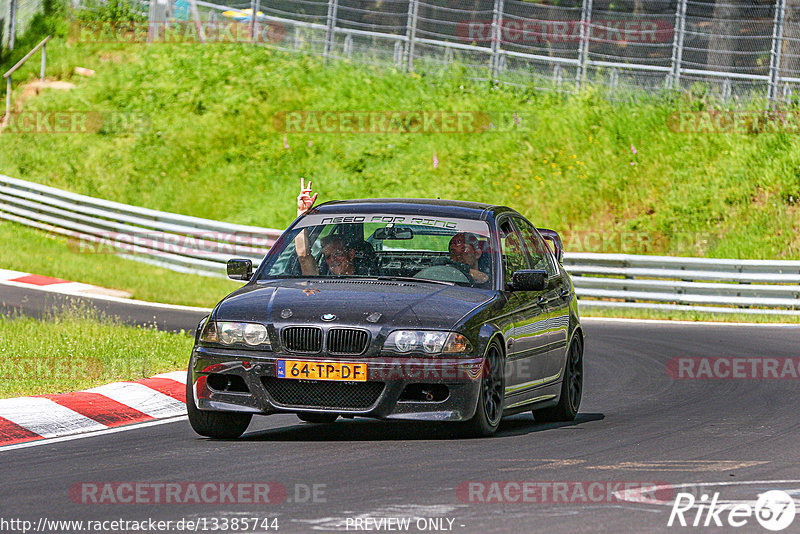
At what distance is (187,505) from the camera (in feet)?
21.2

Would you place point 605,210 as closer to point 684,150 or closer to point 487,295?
point 684,150

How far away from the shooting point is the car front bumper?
323 inches

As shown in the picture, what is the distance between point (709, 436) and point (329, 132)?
2466 centimetres

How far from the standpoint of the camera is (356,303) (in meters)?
8.48

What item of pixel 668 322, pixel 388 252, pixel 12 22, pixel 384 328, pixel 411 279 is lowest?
pixel 668 322

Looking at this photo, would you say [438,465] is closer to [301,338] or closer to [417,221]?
[301,338]

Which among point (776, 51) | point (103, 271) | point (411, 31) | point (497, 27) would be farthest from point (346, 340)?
point (411, 31)

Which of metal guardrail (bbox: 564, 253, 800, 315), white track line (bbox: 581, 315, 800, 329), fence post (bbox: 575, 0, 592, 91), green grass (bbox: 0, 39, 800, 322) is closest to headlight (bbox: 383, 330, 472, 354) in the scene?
white track line (bbox: 581, 315, 800, 329)

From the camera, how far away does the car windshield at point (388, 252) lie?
9367 millimetres

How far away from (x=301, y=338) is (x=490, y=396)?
1.28 m

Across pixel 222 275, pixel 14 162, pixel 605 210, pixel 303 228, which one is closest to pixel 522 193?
pixel 605 210

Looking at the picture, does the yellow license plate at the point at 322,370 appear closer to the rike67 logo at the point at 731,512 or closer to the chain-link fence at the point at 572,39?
the rike67 logo at the point at 731,512

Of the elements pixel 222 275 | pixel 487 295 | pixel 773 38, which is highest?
pixel 773 38

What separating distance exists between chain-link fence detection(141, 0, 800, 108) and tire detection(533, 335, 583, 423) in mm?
19585
